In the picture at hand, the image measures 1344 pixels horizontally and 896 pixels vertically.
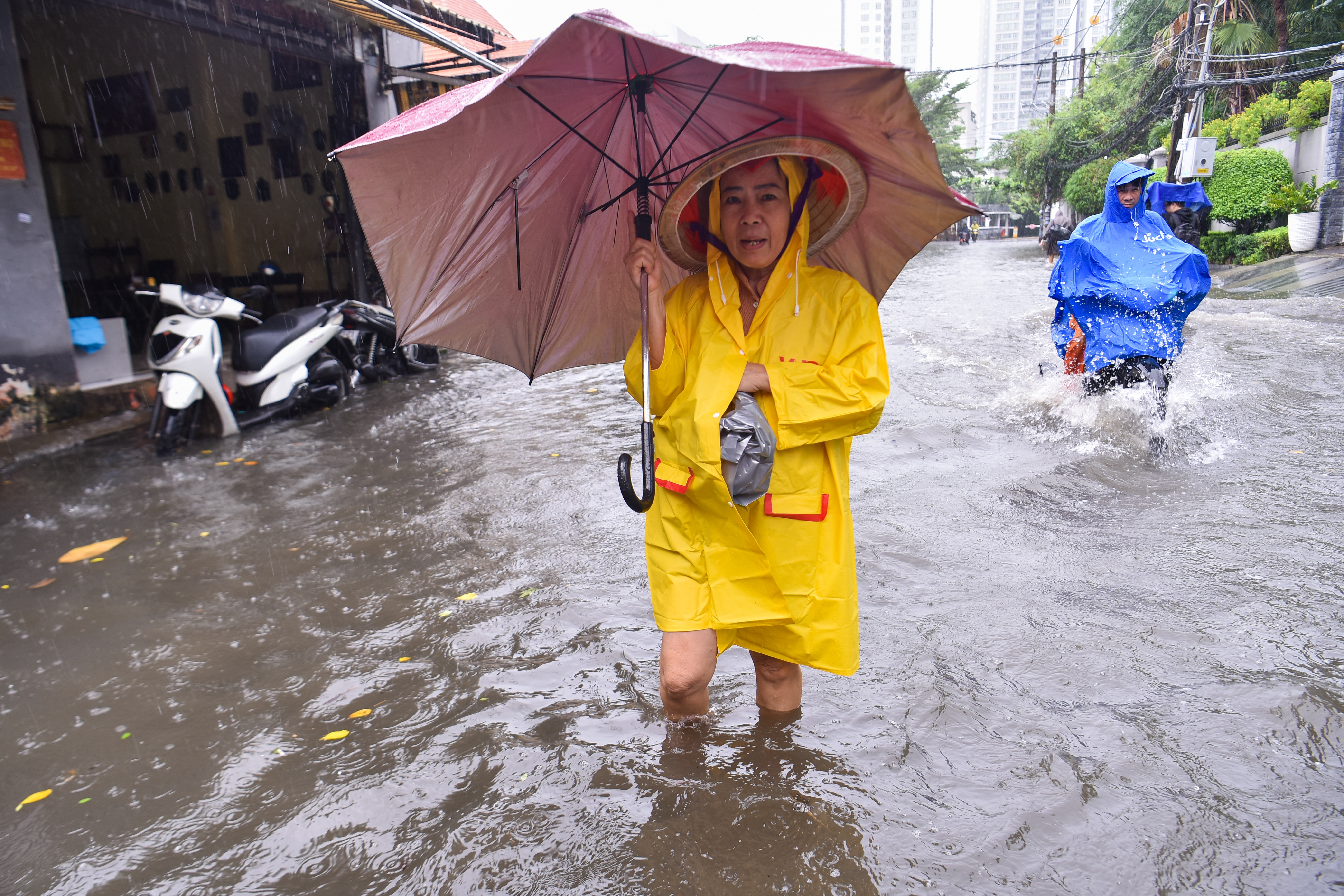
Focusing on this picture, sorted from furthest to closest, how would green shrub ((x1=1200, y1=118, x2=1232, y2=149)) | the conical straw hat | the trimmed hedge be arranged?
green shrub ((x1=1200, y1=118, x2=1232, y2=149)), the trimmed hedge, the conical straw hat

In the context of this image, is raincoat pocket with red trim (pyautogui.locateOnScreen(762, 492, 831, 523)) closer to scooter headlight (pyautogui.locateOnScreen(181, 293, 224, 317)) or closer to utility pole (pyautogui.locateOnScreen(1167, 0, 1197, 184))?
scooter headlight (pyautogui.locateOnScreen(181, 293, 224, 317))

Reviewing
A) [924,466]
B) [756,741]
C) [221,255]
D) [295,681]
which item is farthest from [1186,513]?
[221,255]

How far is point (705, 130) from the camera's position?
2.67 meters

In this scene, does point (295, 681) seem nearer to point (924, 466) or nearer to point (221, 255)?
point (924, 466)

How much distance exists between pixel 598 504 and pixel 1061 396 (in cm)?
436

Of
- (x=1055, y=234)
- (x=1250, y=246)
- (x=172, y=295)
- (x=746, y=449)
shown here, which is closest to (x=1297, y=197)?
(x=1250, y=246)

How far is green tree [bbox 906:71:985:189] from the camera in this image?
55000 mm

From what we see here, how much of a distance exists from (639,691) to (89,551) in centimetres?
366

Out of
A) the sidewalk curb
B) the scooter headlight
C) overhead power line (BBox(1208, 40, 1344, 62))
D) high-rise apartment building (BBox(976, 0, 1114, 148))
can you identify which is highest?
high-rise apartment building (BBox(976, 0, 1114, 148))

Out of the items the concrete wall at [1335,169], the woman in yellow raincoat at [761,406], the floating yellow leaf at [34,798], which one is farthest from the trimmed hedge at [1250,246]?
the floating yellow leaf at [34,798]

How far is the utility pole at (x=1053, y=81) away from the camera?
41906mm

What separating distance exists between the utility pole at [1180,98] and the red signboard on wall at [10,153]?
21359 millimetres

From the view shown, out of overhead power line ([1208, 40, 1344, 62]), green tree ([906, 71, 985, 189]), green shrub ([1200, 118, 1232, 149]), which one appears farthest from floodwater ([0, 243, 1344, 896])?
green tree ([906, 71, 985, 189])

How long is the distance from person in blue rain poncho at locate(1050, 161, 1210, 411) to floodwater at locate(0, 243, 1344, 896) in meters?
0.47
